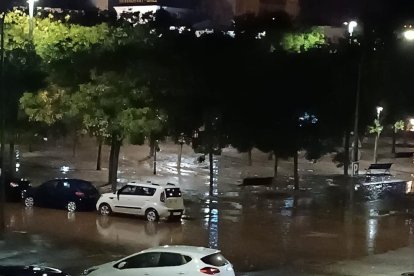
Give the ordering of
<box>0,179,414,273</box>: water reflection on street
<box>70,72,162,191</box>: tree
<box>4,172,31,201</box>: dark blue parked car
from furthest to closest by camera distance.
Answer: <box>70,72,162,191</box>: tree
<box>4,172,31,201</box>: dark blue parked car
<box>0,179,414,273</box>: water reflection on street

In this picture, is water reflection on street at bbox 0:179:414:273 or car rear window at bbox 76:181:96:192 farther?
car rear window at bbox 76:181:96:192

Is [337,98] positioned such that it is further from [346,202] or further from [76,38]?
[76,38]

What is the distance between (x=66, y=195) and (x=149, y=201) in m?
4.61

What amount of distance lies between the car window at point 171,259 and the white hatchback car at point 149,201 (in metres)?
14.5

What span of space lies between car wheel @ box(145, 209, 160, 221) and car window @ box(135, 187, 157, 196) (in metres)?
0.66

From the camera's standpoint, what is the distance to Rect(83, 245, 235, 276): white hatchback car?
1534 cm

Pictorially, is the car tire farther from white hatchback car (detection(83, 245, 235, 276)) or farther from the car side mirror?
the car side mirror

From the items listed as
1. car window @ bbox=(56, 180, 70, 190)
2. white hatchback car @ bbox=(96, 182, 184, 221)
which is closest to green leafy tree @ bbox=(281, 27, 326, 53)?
car window @ bbox=(56, 180, 70, 190)

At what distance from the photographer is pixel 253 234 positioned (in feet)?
89.9

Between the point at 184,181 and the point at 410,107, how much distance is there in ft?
61.5

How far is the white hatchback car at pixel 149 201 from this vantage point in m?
30.2

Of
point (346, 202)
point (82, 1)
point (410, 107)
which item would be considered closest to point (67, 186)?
point (346, 202)

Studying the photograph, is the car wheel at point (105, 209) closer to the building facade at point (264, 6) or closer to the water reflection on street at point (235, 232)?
the water reflection on street at point (235, 232)

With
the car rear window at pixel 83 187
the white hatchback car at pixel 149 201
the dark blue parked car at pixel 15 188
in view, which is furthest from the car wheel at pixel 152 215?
the dark blue parked car at pixel 15 188
